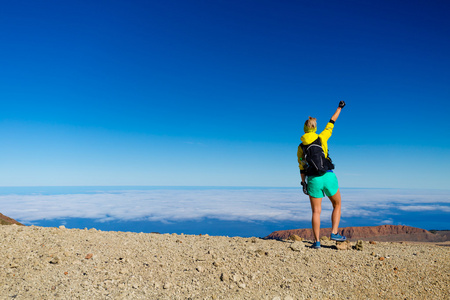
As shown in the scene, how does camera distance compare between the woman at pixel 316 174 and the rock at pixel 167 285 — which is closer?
the rock at pixel 167 285

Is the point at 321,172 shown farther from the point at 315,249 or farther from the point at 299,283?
the point at 299,283

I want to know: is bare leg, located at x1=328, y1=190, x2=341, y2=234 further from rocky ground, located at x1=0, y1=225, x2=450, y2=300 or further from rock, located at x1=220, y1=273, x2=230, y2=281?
rock, located at x1=220, y1=273, x2=230, y2=281

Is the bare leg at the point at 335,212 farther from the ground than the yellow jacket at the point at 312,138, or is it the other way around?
the yellow jacket at the point at 312,138

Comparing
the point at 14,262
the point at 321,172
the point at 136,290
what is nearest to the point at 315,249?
the point at 321,172

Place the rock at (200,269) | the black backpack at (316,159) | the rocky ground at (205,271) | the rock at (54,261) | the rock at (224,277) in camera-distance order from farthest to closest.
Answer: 1. the black backpack at (316,159)
2. the rock at (54,261)
3. the rock at (200,269)
4. the rock at (224,277)
5. the rocky ground at (205,271)

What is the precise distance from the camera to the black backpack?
689cm

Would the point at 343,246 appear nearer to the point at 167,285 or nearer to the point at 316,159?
the point at 316,159

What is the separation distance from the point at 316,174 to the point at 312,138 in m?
0.90

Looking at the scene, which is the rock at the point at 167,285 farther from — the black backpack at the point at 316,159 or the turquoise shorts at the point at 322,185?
the black backpack at the point at 316,159

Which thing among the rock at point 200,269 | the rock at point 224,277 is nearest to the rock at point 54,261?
the rock at point 200,269

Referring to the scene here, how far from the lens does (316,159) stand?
6891 mm

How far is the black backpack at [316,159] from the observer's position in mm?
6891

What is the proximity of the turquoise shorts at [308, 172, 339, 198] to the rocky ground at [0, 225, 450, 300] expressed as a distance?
1.33 m

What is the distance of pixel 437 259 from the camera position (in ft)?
21.6
